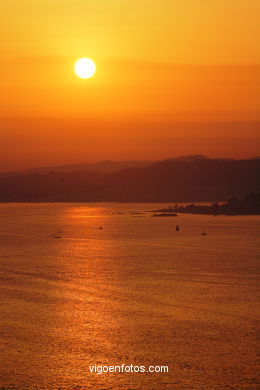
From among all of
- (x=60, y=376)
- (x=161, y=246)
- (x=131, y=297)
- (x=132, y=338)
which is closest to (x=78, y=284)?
(x=131, y=297)

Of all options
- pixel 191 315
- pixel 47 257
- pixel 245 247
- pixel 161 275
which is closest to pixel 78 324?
pixel 191 315

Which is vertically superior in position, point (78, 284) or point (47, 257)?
point (47, 257)

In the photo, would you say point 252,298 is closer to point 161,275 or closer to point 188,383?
point 161,275

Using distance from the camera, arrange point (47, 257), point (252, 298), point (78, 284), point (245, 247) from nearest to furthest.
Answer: point (252, 298), point (78, 284), point (47, 257), point (245, 247)

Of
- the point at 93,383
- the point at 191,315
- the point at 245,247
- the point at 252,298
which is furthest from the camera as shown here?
the point at 245,247

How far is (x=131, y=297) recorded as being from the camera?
23.2 meters

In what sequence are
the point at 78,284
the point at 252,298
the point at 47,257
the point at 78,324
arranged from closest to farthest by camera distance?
the point at 78,324
the point at 252,298
the point at 78,284
the point at 47,257

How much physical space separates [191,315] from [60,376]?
279 inches

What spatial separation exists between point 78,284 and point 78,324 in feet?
28.7

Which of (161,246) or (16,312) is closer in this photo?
(16,312)

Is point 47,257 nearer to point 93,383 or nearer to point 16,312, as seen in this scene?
point 16,312

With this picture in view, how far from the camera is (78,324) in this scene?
18391mm

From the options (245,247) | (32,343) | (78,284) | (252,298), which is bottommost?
(32,343)

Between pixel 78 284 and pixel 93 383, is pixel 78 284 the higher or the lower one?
the higher one
